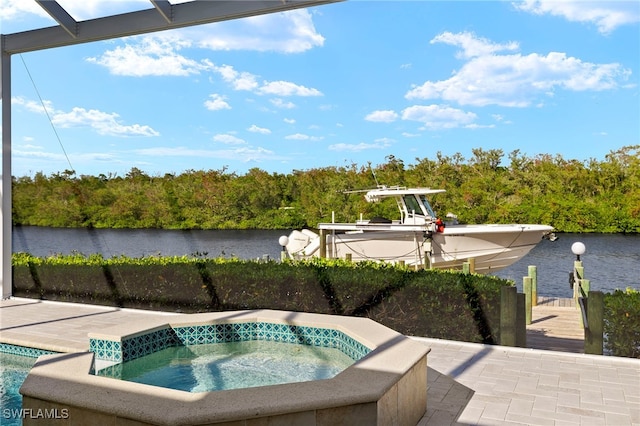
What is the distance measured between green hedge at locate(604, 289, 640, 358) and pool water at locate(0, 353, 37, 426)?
5180mm

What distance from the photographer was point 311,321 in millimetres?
4988

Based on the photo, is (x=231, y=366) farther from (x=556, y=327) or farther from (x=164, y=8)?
(x=556, y=327)

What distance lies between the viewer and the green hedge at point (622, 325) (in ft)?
16.6

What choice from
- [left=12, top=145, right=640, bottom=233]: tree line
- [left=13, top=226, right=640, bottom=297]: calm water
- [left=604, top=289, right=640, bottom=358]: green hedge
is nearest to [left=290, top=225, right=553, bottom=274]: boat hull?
[left=13, top=226, right=640, bottom=297]: calm water

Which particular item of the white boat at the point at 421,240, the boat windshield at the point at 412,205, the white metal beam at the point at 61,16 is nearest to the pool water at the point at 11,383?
the white metal beam at the point at 61,16

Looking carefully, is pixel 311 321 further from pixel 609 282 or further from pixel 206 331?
pixel 609 282

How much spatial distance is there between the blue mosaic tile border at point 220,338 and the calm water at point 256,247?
10031mm

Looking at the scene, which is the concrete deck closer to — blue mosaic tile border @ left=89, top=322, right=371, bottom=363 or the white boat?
blue mosaic tile border @ left=89, top=322, right=371, bottom=363

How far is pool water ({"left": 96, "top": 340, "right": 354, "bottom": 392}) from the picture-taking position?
4.41m

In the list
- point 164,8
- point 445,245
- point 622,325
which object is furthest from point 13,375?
point 445,245

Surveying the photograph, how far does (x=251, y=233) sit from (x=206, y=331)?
24.1 m

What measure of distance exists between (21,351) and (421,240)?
9923 millimetres

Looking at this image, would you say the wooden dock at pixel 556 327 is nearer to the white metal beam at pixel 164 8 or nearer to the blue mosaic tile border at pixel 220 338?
the blue mosaic tile border at pixel 220 338

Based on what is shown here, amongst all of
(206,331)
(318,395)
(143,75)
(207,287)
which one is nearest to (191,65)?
(143,75)
